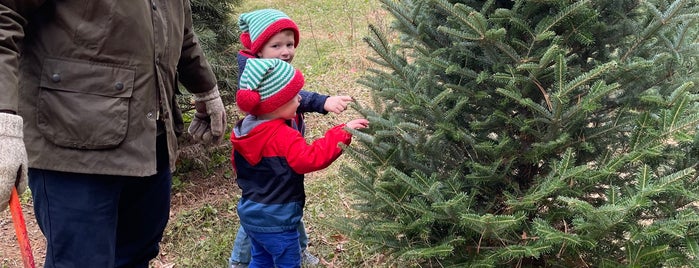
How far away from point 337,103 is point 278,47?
1.82 ft

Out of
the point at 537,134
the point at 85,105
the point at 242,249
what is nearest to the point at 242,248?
the point at 242,249

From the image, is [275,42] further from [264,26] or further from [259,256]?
[259,256]

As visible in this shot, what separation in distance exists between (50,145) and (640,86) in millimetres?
2211

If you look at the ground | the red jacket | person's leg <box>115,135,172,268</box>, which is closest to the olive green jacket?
person's leg <box>115,135,172,268</box>

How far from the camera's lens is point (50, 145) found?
2.21 m

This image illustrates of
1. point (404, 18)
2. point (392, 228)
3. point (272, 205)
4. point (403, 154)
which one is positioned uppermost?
point (404, 18)

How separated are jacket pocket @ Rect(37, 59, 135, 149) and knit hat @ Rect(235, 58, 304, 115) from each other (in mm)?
614

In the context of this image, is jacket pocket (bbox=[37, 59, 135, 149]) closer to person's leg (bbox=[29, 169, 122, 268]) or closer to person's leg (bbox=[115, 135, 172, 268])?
person's leg (bbox=[29, 169, 122, 268])

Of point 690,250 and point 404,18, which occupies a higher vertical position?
point 404,18

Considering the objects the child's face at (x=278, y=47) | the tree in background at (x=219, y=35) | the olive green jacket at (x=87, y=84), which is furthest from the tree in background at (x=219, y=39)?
the olive green jacket at (x=87, y=84)

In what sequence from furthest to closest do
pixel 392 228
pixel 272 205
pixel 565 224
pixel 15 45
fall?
pixel 272 205, pixel 392 228, pixel 565 224, pixel 15 45

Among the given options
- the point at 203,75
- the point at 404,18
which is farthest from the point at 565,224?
the point at 203,75

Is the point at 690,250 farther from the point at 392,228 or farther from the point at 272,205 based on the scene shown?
the point at 272,205

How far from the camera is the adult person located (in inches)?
85.0
